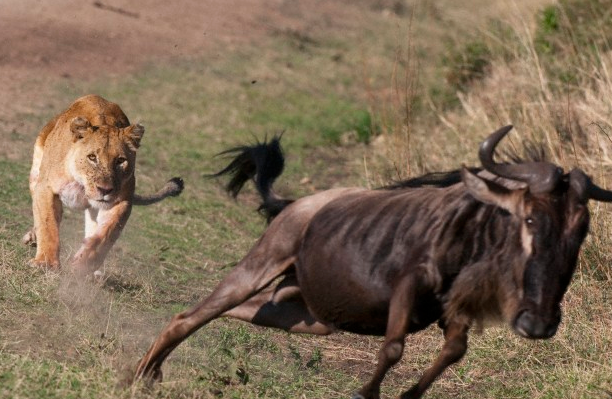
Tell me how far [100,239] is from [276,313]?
1705 mm

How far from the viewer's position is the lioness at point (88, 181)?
741 cm

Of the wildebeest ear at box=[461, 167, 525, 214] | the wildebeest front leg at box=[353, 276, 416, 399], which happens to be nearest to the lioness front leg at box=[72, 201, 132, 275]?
the wildebeest front leg at box=[353, 276, 416, 399]

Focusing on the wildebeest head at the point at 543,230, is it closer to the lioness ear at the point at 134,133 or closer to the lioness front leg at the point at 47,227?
the lioness front leg at the point at 47,227

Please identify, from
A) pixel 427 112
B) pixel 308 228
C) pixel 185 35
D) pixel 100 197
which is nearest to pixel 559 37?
pixel 427 112

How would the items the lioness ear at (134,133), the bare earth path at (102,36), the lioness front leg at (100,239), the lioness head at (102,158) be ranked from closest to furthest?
the lioness front leg at (100,239) < the lioness head at (102,158) < the lioness ear at (134,133) < the bare earth path at (102,36)

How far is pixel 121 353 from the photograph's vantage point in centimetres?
593

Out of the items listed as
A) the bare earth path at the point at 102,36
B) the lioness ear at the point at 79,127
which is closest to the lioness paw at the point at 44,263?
the lioness ear at the point at 79,127

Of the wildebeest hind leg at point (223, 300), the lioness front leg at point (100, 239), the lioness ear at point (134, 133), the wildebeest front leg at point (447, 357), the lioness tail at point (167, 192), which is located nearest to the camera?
the wildebeest front leg at point (447, 357)

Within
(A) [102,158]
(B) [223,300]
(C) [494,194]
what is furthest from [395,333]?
Result: (A) [102,158]

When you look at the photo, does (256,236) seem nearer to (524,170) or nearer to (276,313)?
(276,313)

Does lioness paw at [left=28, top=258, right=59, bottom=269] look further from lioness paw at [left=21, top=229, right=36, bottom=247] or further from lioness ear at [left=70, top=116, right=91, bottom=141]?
lioness ear at [left=70, top=116, right=91, bottom=141]

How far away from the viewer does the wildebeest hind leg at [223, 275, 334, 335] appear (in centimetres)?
609

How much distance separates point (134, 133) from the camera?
7953 millimetres

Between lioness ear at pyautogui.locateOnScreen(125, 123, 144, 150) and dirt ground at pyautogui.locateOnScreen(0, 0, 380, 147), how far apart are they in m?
3.38
